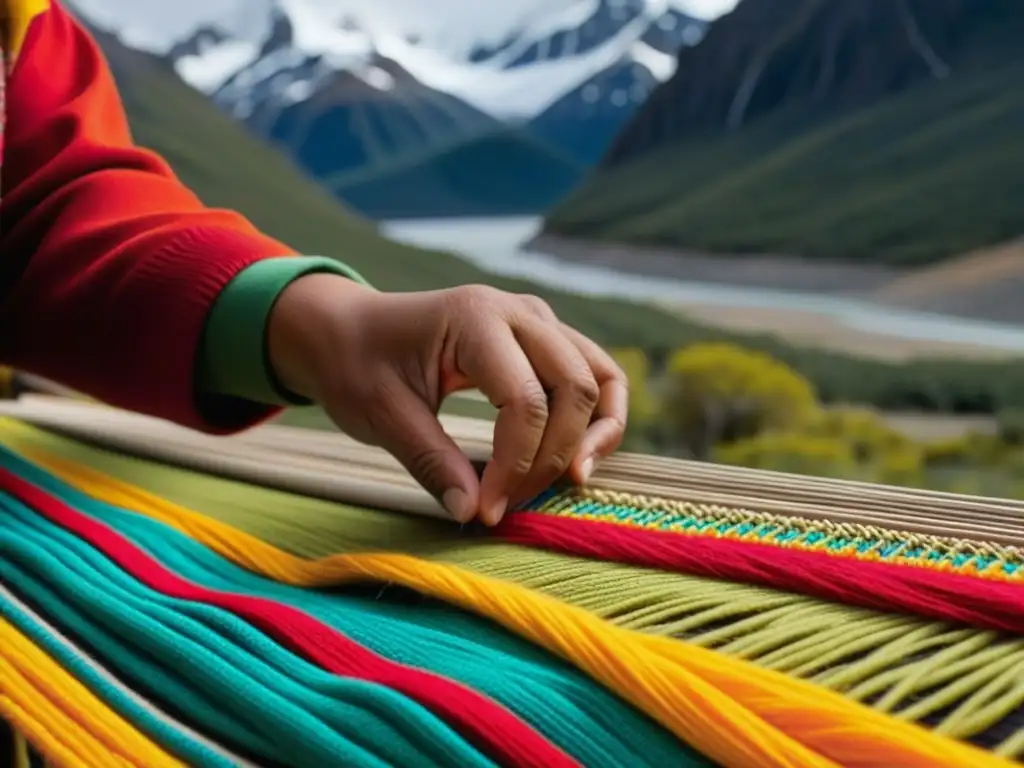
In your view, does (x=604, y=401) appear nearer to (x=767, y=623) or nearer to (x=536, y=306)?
(x=536, y=306)

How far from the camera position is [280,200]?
39.4 inches

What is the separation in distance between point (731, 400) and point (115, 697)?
0.51m

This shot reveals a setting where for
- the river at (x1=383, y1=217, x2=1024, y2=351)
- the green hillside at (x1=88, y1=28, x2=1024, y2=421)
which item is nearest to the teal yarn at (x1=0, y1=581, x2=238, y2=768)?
the green hillside at (x1=88, y1=28, x2=1024, y2=421)

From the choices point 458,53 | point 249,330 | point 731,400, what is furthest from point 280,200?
point 249,330

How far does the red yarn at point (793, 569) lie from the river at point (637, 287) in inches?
18.4

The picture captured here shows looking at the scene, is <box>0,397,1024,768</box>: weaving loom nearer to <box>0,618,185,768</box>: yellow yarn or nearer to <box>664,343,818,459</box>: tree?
<box>0,618,185,768</box>: yellow yarn

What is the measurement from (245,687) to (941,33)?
2.60 ft

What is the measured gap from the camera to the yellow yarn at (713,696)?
23cm

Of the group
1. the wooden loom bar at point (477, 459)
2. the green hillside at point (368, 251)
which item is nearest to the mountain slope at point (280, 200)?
the green hillside at point (368, 251)

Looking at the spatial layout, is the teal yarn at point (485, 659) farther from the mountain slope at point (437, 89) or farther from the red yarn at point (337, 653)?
the mountain slope at point (437, 89)

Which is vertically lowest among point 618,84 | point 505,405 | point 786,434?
point 786,434

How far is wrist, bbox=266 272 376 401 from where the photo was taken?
41cm

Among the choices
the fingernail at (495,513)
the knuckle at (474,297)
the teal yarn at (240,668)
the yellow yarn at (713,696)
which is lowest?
the teal yarn at (240,668)

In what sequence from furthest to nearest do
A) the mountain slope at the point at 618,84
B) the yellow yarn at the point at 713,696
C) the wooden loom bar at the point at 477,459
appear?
the mountain slope at the point at 618,84, the wooden loom bar at the point at 477,459, the yellow yarn at the point at 713,696
